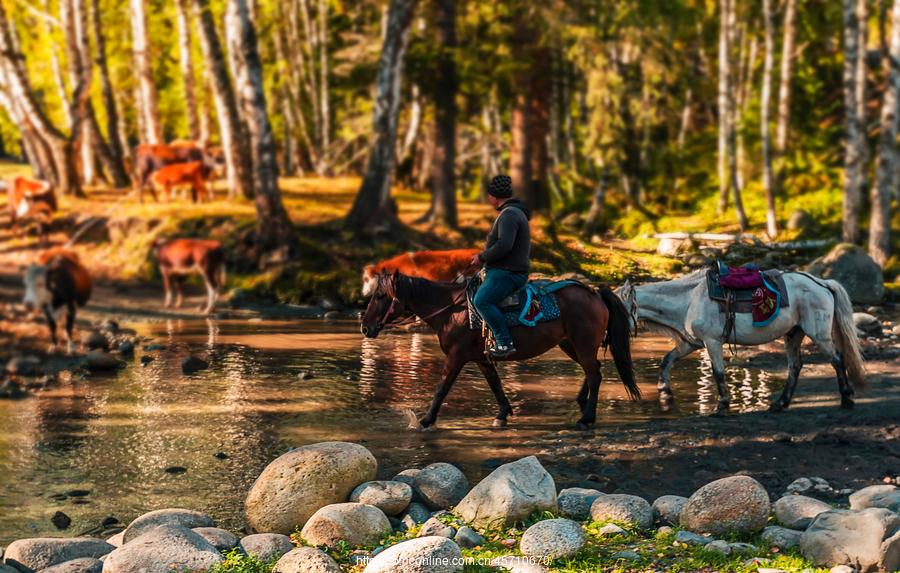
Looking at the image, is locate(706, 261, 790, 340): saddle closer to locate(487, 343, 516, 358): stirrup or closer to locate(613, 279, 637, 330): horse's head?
locate(613, 279, 637, 330): horse's head

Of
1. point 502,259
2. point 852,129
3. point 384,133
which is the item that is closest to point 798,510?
point 502,259

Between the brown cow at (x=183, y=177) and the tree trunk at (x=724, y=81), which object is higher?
the tree trunk at (x=724, y=81)

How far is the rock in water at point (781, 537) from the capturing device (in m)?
8.45

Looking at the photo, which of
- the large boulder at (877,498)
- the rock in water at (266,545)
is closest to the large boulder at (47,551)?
the rock in water at (266,545)

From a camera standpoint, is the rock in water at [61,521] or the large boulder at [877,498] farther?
the rock in water at [61,521]

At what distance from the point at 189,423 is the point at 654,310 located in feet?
20.1

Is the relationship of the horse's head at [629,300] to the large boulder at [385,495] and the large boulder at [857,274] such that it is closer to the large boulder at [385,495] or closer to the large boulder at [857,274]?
the large boulder at [385,495]

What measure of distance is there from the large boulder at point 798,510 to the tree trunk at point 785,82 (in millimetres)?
26160

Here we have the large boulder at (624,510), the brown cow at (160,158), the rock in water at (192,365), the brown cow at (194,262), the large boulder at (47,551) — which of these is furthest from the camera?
the brown cow at (160,158)

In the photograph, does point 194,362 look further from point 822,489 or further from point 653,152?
point 653,152

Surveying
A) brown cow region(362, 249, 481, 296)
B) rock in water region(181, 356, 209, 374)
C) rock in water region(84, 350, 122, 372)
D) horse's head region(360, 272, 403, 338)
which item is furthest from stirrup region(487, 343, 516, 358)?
rock in water region(84, 350, 122, 372)

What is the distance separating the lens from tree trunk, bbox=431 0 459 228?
28.8m

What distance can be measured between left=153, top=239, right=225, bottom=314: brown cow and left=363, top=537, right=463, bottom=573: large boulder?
15.5 m

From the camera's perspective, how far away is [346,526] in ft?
29.1
